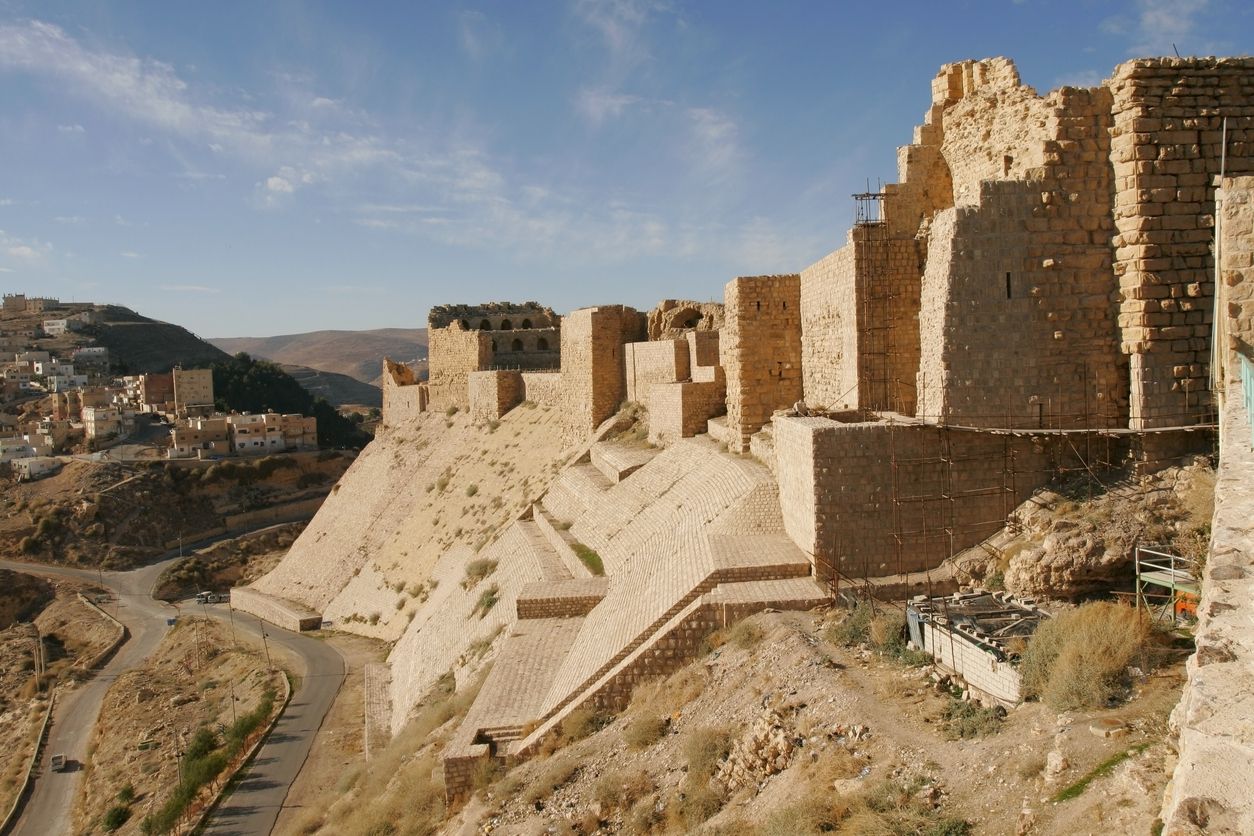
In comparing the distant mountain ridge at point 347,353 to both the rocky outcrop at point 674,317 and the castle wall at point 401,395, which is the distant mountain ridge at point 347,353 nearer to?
the castle wall at point 401,395

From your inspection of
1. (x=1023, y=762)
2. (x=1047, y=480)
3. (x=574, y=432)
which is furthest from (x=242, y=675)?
(x=1023, y=762)

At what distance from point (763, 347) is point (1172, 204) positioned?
6519mm

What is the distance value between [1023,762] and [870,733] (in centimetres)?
129

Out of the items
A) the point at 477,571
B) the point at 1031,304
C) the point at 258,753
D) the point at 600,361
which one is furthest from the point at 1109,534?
the point at 600,361

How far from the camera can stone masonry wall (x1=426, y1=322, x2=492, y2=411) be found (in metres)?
30.3

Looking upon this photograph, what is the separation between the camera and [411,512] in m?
26.1

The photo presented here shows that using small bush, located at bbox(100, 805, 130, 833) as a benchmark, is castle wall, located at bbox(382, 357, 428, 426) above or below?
above

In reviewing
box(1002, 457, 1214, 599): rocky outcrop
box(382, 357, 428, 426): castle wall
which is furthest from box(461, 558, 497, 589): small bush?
box(382, 357, 428, 426): castle wall

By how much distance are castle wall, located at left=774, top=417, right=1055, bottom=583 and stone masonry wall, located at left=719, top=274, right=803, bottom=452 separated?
4924 mm

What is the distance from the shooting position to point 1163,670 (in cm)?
534

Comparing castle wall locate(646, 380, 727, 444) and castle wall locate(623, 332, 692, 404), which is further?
castle wall locate(623, 332, 692, 404)

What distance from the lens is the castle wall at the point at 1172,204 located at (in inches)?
328

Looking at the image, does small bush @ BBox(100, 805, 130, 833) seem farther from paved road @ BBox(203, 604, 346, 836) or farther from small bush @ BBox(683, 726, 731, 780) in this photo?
small bush @ BBox(683, 726, 731, 780)

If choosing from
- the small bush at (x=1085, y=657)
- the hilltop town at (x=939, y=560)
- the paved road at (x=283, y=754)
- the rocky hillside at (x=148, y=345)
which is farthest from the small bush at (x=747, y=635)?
the rocky hillside at (x=148, y=345)
